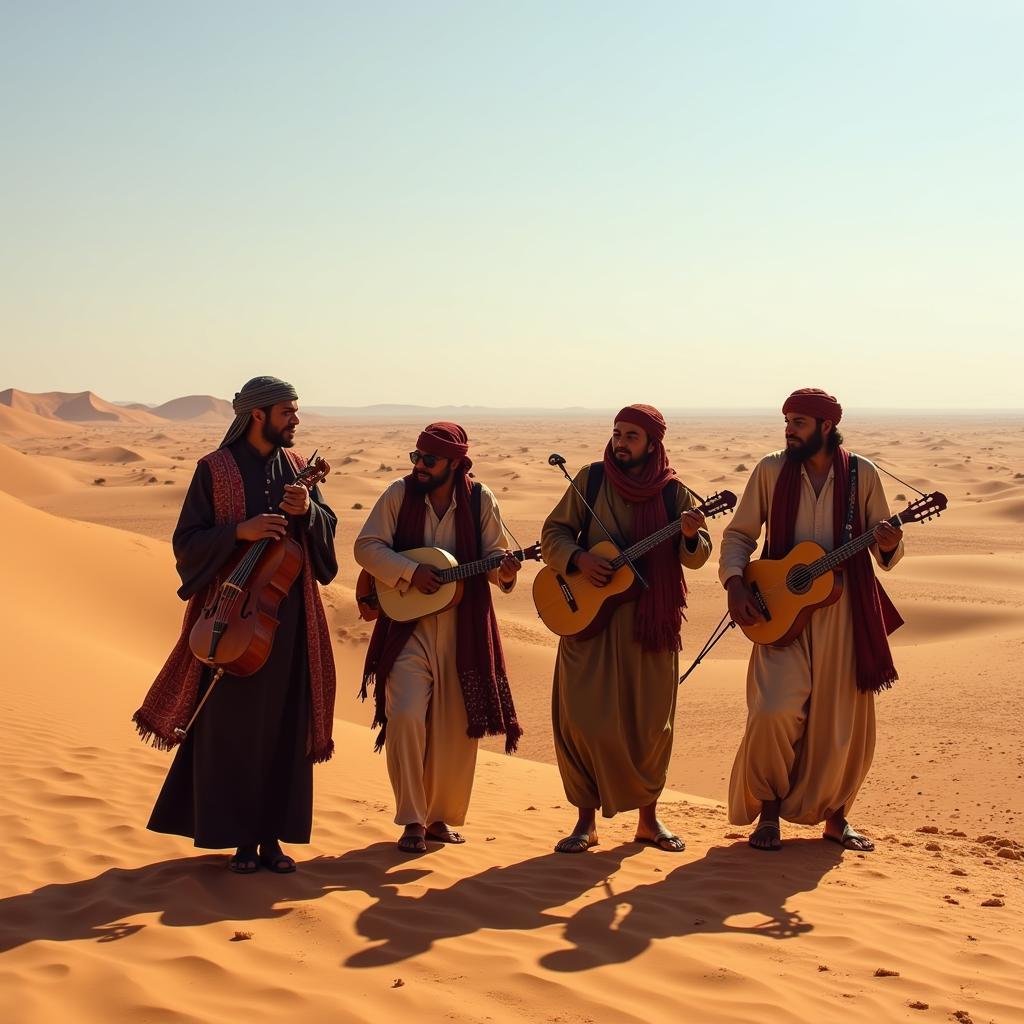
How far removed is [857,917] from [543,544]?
2.36m

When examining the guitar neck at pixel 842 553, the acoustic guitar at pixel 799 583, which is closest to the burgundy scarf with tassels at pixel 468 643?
the acoustic guitar at pixel 799 583

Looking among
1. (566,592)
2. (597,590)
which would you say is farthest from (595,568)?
(566,592)

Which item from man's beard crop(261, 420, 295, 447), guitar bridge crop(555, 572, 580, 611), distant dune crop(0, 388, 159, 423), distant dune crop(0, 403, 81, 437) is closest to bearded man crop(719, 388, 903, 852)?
guitar bridge crop(555, 572, 580, 611)

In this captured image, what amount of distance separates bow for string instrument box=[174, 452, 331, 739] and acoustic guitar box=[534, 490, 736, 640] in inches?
55.8

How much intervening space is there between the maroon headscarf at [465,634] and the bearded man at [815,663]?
124 centimetres

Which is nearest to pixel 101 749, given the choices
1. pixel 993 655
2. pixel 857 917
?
pixel 857 917

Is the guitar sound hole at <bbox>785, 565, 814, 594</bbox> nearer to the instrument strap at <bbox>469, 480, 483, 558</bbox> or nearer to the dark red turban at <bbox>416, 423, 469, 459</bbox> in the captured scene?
the instrument strap at <bbox>469, 480, 483, 558</bbox>

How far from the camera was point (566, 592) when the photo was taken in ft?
20.4

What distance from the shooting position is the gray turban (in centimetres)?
550

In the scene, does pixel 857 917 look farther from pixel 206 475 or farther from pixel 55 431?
pixel 55 431

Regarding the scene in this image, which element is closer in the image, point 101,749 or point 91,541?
point 101,749

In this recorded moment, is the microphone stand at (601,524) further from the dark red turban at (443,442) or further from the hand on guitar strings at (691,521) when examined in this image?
the dark red turban at (443,442)

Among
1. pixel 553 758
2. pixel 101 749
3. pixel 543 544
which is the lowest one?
pixel 553 758

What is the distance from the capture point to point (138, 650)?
554 inches
